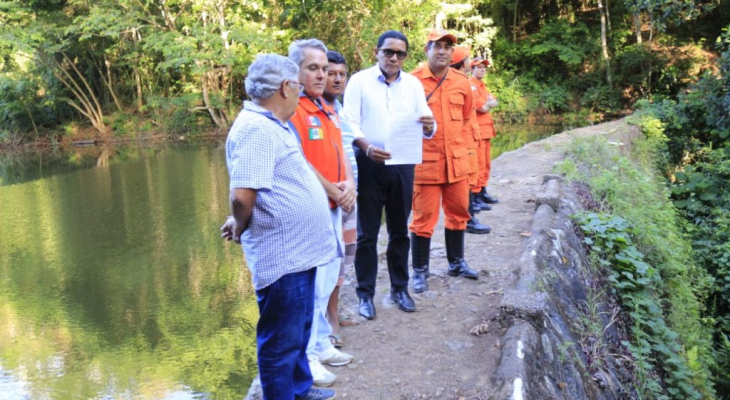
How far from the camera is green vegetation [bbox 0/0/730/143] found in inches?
806

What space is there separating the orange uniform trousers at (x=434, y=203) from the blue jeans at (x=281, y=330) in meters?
1.79

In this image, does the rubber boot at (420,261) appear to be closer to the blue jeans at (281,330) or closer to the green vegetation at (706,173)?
the blue jeans at (281,330)

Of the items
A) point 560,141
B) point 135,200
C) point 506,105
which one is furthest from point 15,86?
point 560,141

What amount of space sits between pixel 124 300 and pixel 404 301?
357 cm

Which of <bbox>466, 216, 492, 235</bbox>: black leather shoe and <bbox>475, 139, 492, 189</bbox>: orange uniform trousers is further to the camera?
<bbox>475, 139, 492, 189</bbox>: orange uniform trousers

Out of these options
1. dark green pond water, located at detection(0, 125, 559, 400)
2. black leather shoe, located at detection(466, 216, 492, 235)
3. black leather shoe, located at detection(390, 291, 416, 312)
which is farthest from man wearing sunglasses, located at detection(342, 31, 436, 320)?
black leather shoe, located at detection(466, 216, 492, 235)

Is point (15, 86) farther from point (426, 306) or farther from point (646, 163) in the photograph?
point (426, 306)

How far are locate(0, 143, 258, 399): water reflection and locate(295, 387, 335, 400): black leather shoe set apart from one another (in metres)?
1.79

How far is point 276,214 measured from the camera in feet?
8.10

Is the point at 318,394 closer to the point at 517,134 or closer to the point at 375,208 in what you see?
the point at 375,208

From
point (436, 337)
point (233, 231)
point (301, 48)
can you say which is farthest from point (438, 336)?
point (301, 48)

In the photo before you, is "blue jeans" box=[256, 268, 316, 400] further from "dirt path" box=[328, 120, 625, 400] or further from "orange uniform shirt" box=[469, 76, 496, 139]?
"orange uniform shirt" box=[469, 76, 496, 139]

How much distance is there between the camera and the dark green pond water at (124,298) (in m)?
4.85

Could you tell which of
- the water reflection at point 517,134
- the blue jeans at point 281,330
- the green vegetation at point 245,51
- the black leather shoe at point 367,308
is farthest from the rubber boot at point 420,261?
the green vegetation at point 245,51
